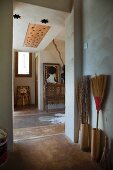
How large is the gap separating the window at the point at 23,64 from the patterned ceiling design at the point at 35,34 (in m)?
2.19

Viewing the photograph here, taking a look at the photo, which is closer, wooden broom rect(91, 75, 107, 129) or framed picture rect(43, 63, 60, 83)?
wooden broom rect(91, 75, 107, 129)

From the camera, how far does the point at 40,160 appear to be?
7.32 ft

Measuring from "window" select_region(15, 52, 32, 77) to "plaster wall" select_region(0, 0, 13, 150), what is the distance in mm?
4686

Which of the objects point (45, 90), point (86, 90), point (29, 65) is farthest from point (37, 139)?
point (29, 65)

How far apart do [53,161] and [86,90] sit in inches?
48.3

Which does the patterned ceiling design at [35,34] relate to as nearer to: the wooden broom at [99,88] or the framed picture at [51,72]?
the framed picture at [51,72]

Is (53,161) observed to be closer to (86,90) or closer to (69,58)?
(86,90)

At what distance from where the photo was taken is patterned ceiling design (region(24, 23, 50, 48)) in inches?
144

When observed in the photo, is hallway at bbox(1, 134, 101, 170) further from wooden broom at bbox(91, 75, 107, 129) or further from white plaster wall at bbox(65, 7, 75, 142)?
wooden broom at bbox(91, 75, 107, 129)

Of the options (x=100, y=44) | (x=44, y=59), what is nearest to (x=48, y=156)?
(x=100, y=44)

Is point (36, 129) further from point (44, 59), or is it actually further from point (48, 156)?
point (44, 59)

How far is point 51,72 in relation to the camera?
20.1ft

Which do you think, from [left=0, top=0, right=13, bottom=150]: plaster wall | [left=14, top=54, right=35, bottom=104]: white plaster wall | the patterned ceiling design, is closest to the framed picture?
the patterned ceiling design

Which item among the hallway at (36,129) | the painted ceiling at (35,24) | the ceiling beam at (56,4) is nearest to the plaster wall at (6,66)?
the painted ceiling at (35,24)
